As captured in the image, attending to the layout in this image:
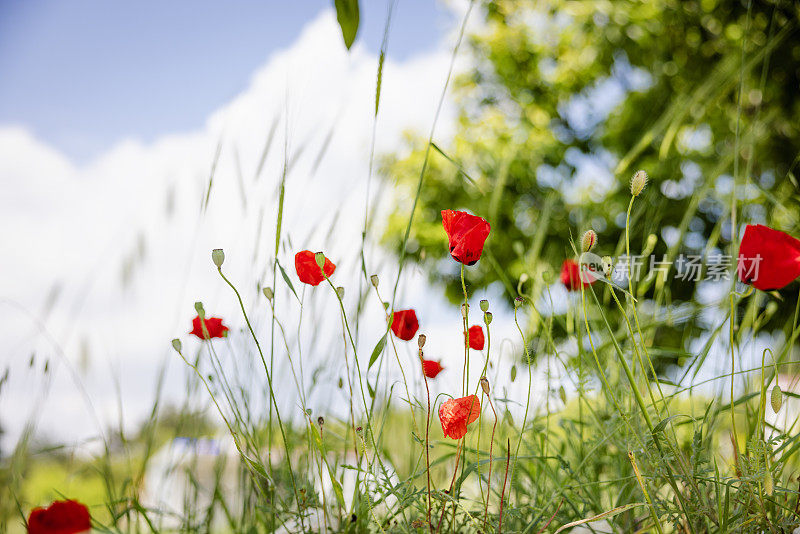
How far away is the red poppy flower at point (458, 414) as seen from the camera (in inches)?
20.2

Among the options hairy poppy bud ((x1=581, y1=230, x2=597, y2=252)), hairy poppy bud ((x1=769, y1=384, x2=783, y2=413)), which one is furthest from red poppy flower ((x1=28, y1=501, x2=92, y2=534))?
hairy poppy bud ((x1=769, y1=384, x2=783, y2=413))

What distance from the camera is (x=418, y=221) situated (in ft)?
17.9

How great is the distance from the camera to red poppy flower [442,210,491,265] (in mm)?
566

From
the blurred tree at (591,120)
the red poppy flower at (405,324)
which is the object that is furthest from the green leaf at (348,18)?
the blurred tree at (591,120)

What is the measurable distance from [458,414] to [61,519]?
1.28 feet

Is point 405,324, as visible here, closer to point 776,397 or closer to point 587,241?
point 587,241

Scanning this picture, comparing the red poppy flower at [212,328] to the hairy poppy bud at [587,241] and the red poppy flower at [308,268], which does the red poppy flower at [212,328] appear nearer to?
the red poppy flower at [308,268]

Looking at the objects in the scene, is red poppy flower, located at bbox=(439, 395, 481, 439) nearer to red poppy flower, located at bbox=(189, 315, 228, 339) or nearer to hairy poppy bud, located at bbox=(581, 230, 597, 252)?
hairy poppy bud, located at bbox=(581, 230, 597, 252)

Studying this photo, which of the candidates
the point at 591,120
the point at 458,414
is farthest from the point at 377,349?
the point at 591,120

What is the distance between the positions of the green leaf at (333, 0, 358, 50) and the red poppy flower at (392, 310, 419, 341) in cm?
36

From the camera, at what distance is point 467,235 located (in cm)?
57

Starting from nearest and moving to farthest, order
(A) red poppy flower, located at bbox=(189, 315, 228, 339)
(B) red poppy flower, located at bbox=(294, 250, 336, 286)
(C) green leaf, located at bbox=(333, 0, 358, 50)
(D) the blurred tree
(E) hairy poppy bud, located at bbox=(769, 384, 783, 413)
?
(C) green leaf, located at bbox=(333, 0, 358, 50) → (E) hairy poppy bud, located at bbox=(769, 384, 783, 413) → (B) red poppy flower, located at bbox=(294, 250, 336, 286) → (A) red poppy flower, located at bbox=(189, 315, 228, 339) → (D) the blurred tree

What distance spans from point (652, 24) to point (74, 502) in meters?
4.66

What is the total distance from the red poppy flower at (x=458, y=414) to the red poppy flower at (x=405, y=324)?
136mm
